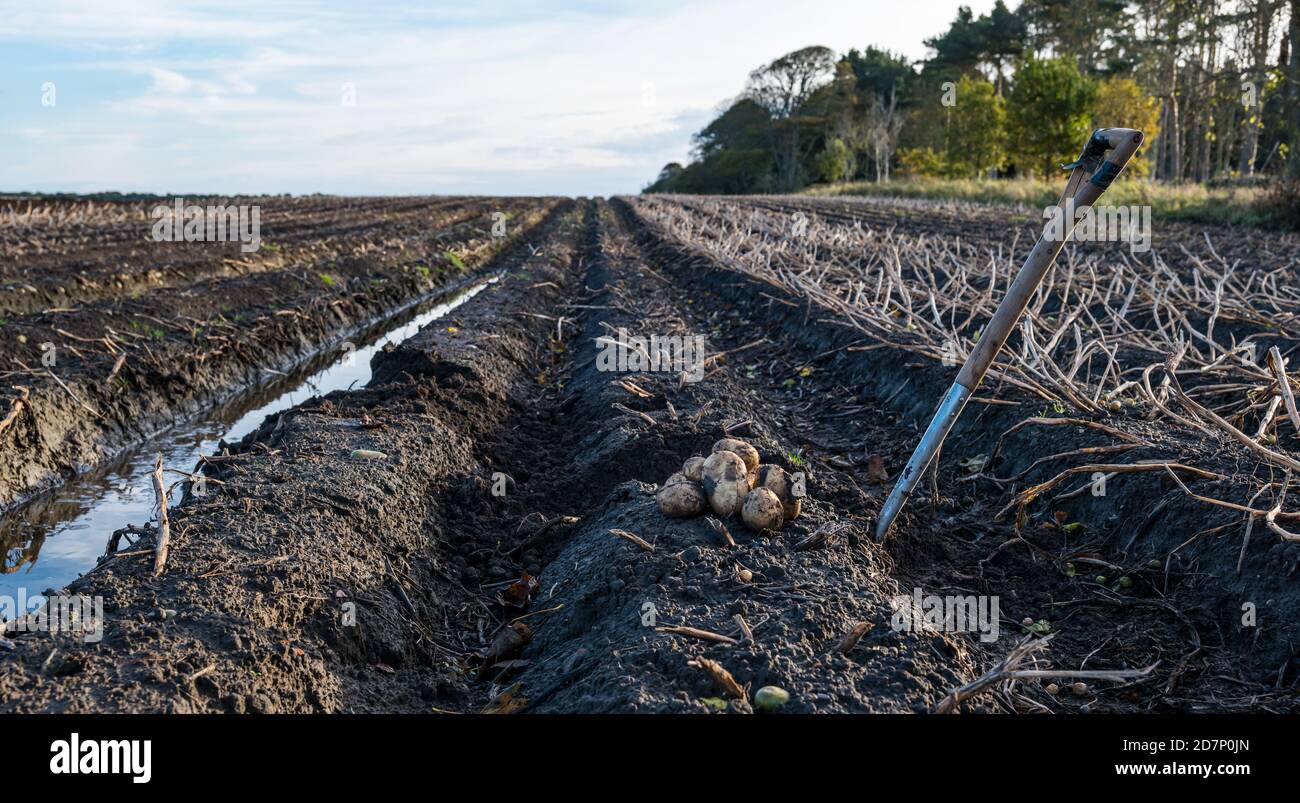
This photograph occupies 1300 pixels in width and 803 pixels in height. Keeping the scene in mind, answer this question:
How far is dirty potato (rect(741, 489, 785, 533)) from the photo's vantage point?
3.79m

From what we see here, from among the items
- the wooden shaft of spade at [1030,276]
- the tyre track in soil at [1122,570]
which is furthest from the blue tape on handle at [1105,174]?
the tyre track in soil at [1122,570]

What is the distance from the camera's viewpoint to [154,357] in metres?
8.02

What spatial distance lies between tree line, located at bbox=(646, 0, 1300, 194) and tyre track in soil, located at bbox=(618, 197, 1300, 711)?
15.7m

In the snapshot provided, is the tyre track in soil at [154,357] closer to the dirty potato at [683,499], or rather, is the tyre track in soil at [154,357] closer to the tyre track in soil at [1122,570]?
the dirty potato at [683,499]

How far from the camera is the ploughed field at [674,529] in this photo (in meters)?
3.05

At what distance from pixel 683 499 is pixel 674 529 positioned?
0.44 ft

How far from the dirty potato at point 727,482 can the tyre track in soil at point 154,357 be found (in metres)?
4.89

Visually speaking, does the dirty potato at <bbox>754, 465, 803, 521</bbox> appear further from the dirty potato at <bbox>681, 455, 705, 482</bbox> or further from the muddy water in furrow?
the muddy water in furrow

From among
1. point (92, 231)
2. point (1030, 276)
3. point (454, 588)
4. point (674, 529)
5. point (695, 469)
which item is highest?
point (92, 231)

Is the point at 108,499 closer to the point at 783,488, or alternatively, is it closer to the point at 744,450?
the point at 744,450

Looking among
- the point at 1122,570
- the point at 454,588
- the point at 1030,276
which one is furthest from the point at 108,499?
the point at 1122,570

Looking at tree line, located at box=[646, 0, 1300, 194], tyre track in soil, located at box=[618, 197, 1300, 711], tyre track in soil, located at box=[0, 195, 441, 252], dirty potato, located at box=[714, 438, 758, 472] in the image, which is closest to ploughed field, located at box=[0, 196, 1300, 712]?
tyre track in soil, located at box=[618, 197, 1300, 711]
